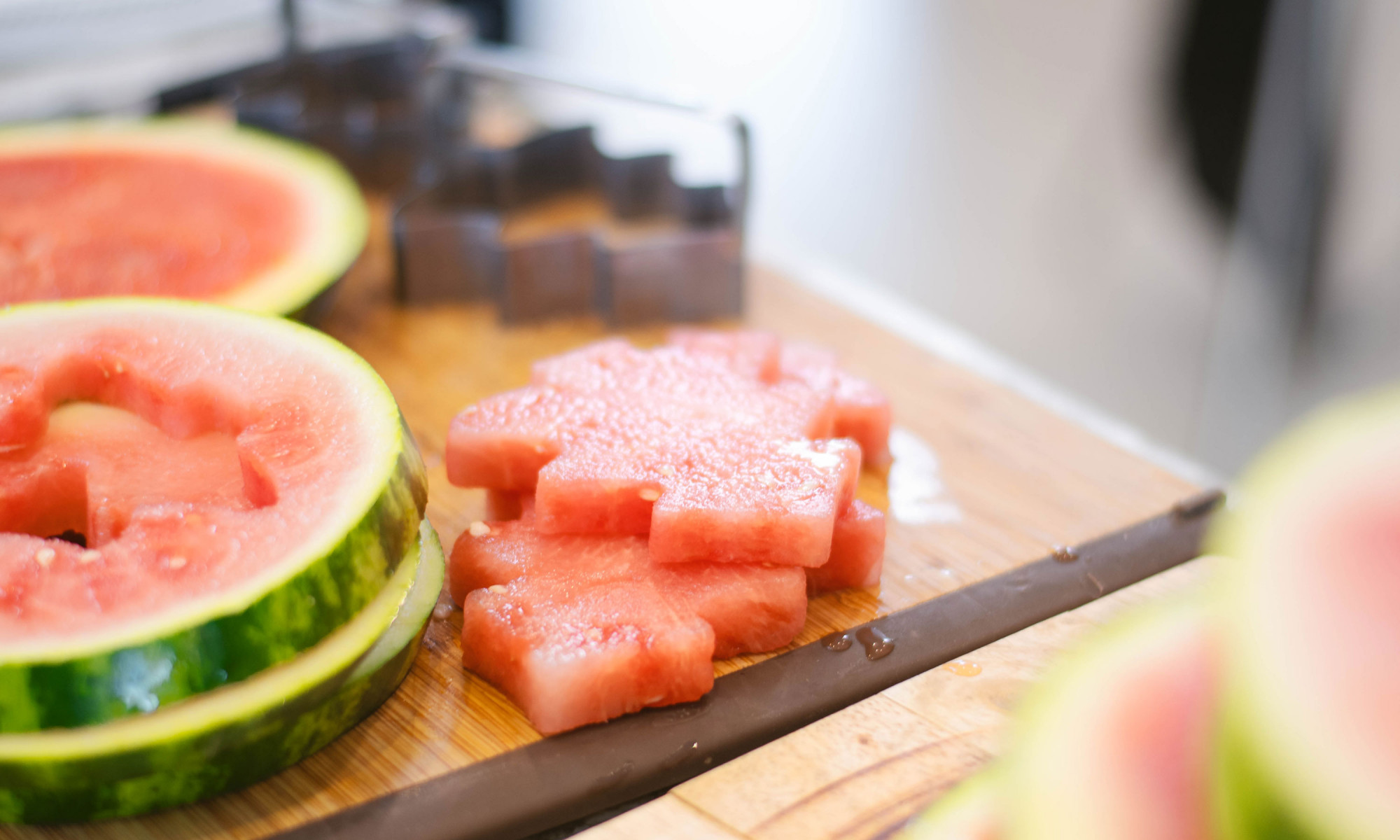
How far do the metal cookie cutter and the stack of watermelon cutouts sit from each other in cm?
59

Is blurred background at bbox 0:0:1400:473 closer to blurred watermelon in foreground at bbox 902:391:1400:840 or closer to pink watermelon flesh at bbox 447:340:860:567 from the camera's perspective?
pink watermelon flesh at bbox 447:340:860:567

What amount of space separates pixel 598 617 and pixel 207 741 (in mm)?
444

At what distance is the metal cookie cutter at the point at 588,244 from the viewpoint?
2236 millimetres

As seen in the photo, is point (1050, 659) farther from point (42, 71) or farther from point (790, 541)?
point (42, 71)

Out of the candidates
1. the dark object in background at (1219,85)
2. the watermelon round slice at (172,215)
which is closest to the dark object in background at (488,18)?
the watermelon round slice at (172,215)

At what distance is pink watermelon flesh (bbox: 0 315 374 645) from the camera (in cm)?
Answer: 112

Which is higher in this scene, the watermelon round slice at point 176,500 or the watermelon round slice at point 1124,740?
the watermelon round slice at point 1124,740

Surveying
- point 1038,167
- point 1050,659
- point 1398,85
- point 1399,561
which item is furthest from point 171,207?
point 1398,85

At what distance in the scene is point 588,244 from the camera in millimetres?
2262

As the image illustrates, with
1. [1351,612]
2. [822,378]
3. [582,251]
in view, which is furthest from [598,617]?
[582,251]

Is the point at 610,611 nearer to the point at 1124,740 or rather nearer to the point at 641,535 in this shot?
the point at 641,535

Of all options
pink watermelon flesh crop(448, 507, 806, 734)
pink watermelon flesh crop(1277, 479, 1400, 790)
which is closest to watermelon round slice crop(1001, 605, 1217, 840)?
pink watermelon flesh crop(1277, 479, 1400, 790)

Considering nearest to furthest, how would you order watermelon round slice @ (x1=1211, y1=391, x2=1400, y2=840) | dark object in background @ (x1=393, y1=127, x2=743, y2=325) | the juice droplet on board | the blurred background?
watermelon round slice @ (x1=1211, y1=391, x2=1400, y2=840)
the juice droplet on board
dark object in background @ (x1=393, y1=127, x2=743, y2=325)
the blurred background

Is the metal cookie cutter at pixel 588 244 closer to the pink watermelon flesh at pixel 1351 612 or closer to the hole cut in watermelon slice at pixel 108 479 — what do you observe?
the hole cut in watermelon slice at pixel 108 479
